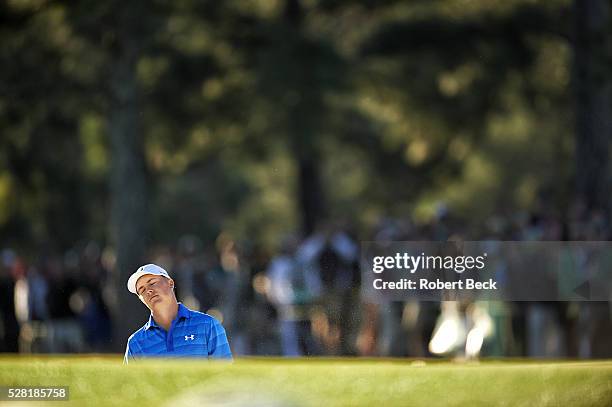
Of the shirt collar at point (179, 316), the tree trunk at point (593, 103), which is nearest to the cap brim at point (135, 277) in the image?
the shirt collar at point (179, 316)

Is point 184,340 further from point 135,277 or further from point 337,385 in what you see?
point 337,385

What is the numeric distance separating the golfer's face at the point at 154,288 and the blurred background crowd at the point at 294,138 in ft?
17.2

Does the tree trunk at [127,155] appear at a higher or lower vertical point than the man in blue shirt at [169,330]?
higher

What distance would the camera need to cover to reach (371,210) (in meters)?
39.2

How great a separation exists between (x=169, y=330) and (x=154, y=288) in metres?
0.20

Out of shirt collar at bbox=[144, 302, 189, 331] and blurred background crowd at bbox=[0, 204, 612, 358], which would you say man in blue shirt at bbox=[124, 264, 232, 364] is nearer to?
shirt collar at bbox=[144, 302, 189, 331]

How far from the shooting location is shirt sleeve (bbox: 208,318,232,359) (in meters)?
6.30

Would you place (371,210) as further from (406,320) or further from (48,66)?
(406,320)

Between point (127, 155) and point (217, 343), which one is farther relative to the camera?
point (127, 155)

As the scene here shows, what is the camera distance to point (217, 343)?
6.32 metres

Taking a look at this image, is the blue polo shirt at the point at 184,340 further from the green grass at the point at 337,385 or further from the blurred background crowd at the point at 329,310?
the blurred background crowd at the point at 329,310

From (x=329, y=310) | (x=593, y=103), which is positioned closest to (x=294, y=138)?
(x=593, y=103)

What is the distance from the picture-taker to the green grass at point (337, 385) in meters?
5.21

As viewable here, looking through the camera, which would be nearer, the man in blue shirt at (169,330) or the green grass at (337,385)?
the green grass at (337,385)
